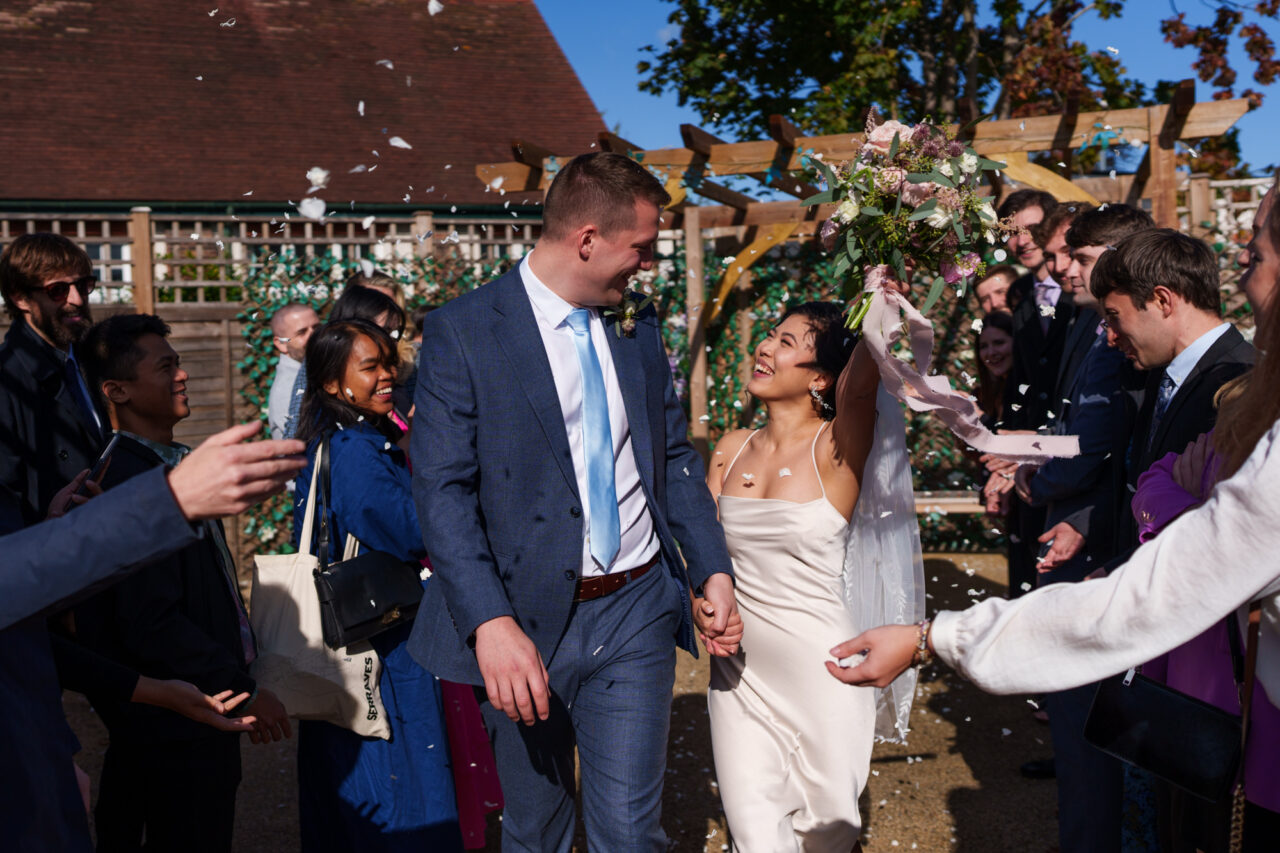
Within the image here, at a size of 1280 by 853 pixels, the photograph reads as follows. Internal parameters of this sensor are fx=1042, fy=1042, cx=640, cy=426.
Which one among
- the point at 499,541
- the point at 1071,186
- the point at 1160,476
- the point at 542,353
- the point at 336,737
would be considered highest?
the point at 1071,186

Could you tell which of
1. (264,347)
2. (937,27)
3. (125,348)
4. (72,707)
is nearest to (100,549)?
(125,348)

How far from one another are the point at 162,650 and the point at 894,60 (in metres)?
17.6

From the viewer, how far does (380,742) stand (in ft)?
11.5

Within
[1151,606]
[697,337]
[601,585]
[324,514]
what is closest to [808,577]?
[601,585]

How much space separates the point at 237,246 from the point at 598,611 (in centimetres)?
865

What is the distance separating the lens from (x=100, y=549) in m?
1.44

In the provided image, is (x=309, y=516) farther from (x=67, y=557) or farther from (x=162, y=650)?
(x=67, y=557)

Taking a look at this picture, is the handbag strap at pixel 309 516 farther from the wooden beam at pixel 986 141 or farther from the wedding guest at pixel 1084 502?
the wooden beam at pixel 986 141

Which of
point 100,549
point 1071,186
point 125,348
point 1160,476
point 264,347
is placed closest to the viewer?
point 100,549

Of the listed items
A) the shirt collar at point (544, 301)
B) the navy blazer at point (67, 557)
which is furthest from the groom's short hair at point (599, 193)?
the navy blazer at point (67, 557)

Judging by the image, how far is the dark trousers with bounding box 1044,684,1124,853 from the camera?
3.42 metres

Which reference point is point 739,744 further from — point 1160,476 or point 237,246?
point 237,246

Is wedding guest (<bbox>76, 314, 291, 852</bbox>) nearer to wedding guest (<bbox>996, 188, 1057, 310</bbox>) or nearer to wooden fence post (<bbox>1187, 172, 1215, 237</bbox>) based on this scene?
wedding guest (<bbox>996, 188, 1057, 310</bbox>)

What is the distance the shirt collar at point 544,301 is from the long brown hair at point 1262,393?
167 cm
